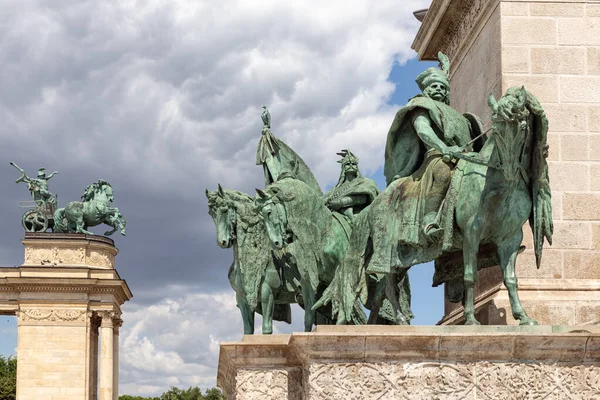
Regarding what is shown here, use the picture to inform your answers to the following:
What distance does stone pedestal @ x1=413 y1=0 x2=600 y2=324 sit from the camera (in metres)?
13.2

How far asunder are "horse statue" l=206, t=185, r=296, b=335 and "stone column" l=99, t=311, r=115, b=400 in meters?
44.8

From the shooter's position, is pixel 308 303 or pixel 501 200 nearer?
pixel 501 200

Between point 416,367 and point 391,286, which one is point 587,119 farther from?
point 416,367

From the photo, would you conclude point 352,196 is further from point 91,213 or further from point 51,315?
point 91,213

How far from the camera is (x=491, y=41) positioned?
14609mm

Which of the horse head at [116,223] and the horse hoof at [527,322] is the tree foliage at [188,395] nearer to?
the horse head at [116,223]

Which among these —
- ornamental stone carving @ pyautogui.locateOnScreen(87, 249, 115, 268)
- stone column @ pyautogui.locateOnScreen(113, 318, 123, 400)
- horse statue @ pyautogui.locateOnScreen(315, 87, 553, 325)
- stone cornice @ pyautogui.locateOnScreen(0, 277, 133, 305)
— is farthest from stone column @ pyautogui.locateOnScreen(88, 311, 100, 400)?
horse statue @ pyautogui.locateOnScreen(315, 87, 553, 325)

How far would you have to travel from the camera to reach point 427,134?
1220 centimetres

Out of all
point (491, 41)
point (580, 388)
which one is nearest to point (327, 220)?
point (491, 41)

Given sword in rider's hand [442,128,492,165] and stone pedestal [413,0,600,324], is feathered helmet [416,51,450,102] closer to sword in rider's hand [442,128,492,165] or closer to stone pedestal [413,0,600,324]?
sword in rider's hand [442,128,492,165]

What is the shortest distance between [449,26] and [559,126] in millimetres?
3403

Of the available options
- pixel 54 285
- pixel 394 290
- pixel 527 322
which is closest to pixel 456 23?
pixel 394 290

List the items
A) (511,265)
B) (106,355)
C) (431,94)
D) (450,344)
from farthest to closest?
(106,355) < (431,94) < (511,265) < (450,344)

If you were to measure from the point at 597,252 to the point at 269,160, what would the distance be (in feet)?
15.6
